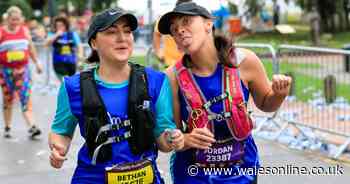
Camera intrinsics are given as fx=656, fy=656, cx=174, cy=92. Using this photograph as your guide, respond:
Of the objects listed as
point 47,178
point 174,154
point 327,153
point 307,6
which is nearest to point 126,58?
point 174,154

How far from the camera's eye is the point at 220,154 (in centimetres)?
344

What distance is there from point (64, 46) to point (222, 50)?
27.3ft

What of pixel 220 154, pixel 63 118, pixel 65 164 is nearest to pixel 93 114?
pixel 63 118

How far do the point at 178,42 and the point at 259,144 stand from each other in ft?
16.3

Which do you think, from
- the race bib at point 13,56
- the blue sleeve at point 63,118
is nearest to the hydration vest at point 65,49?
the race bib at point 13,56

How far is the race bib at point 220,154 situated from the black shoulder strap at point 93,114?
605 millimetres

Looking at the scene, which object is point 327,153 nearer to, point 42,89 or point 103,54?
point 103,54

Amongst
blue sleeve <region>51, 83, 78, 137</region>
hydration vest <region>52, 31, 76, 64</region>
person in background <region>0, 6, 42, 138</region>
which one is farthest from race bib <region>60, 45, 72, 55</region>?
blue sleeve <region>51, 83, 78, 137</region>

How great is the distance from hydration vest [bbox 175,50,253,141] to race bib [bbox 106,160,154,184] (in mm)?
389

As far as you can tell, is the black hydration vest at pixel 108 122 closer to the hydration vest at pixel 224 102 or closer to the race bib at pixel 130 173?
the race bib at pixel 130 173

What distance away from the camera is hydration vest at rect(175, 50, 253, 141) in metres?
3.32

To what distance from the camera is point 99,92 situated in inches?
119

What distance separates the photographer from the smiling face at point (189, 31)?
3.24 metres

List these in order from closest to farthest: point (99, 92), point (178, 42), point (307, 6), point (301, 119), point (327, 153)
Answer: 1. point (99, 92)
2. point (178, 42)
3. point (327, 153)
4. point (301, 119)
5. point (307, 6)
